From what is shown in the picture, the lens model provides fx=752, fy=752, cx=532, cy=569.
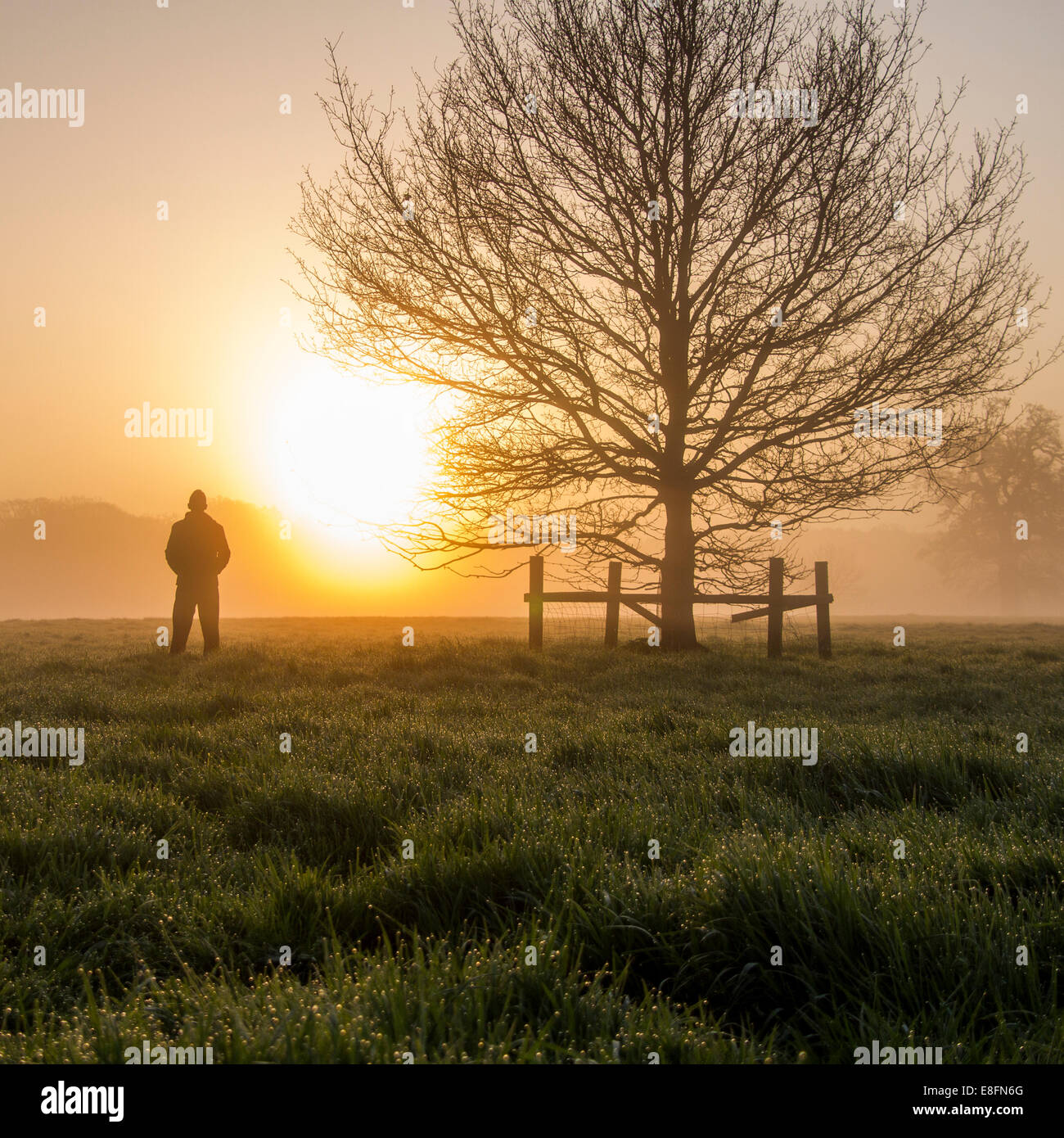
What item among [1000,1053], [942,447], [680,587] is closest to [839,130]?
[942,447]

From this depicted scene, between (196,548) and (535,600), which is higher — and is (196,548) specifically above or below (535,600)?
above

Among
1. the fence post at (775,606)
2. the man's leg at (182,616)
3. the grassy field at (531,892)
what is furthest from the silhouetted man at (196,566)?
the fence post at (775,606)

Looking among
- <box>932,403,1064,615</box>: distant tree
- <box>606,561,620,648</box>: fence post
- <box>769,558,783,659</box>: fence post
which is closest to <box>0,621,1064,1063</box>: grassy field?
<box>769,558,783,659</box>: fence post

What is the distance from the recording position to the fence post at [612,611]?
1434 cm

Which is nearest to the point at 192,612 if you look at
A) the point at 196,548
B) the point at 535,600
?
the point at 196,548

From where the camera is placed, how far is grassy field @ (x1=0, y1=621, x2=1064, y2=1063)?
1981mm

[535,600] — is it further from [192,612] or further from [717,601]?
[192,612]

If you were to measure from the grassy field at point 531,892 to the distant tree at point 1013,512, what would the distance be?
46671 millimetres

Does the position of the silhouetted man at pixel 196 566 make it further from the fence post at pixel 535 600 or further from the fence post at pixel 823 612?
the fence post at pixel 823 612

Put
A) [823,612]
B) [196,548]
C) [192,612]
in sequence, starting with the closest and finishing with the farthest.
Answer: [196,548] < [192,612] < [823,612]

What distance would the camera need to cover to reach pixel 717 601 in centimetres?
1308

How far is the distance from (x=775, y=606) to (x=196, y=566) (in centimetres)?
978

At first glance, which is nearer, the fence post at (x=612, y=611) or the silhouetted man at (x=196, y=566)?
the silhouetted man at (x=196, y=566)
